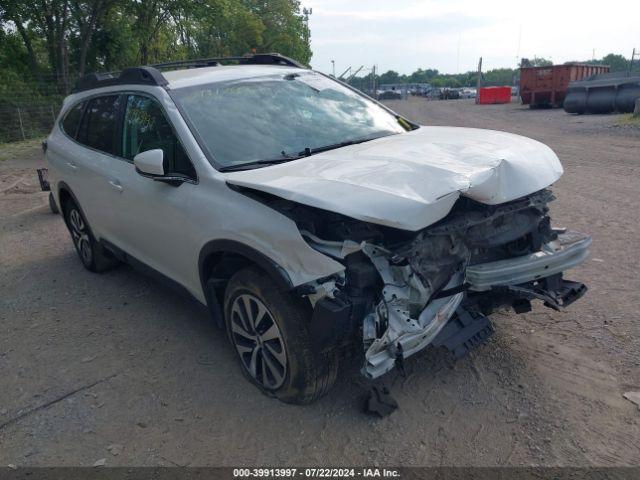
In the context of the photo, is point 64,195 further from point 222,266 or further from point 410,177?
point 410,177

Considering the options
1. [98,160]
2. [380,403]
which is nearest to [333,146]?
[380,403]

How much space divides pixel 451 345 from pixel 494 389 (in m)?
0.53

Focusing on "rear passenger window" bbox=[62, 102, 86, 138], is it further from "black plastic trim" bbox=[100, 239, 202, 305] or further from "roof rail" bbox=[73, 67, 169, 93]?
"black plastic trim" bbox=[100, 239, 202, 305]

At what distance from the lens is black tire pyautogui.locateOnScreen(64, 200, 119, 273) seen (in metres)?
5.25

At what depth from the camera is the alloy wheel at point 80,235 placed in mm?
5363

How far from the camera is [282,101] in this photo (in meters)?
3.98

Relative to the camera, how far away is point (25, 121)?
67.8ft

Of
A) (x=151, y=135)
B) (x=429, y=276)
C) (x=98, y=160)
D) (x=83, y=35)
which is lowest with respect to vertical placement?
(x=429, y=276)

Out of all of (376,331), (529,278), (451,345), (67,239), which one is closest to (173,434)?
(376,331)

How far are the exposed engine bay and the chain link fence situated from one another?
20.3 meters

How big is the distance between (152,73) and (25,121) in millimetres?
19969

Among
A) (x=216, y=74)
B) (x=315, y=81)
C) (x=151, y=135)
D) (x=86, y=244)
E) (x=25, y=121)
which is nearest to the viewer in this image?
(x=151, y=135)

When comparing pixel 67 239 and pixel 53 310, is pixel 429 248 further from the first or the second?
pixel 67 239

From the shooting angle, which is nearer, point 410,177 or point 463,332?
point 410,177
